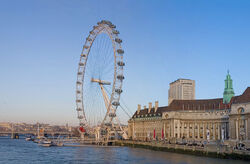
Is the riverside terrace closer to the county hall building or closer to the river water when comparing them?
the county hall building

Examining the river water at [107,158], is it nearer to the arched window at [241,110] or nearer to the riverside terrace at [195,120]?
the arched window at [241,110]

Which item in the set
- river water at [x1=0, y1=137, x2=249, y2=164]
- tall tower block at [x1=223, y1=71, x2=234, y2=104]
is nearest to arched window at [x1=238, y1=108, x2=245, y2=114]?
river water at [x1=0, y1=137, x2=249, y2=164]

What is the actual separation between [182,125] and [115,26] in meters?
40.6

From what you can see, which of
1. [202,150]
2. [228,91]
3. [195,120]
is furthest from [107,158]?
[228,91]

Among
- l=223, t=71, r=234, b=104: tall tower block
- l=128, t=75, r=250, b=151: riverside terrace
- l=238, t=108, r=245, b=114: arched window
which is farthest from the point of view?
l=223, t=71, r=234, b=104: tall tower block

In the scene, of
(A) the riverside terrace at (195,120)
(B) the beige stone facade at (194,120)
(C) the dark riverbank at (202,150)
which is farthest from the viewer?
(B) the beige stone facade at (194,120)

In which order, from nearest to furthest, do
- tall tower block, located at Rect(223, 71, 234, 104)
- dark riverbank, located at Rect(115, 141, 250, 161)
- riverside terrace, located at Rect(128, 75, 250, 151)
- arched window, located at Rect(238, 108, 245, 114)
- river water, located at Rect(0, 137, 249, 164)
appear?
dark riverbank, located at Rect(115, 141, 250, 161) → river water, located at Rect(0, 137, 249, 164) → arched window, located at Rect(238, 108, 245, 114) → riverside terrace, located at Rect(128, 75, 250, 151) → tall tower block, located at Rect(223, 71, 234, 104)

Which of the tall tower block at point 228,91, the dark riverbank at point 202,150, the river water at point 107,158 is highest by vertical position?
the tall tower block at point 228,91

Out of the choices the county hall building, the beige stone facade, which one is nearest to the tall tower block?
the county hall building

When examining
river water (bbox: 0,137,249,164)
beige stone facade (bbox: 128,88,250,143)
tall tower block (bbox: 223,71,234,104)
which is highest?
tall tower block (bbox: 223,71,234,104)

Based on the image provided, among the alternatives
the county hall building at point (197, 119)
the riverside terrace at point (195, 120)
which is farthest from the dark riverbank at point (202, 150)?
the county hall building at point (197, 119)

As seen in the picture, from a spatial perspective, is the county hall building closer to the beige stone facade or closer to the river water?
the beige stone facade

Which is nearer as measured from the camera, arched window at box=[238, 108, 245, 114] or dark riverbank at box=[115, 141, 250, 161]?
dark riverbank at box=[115, 141, 250, 161]

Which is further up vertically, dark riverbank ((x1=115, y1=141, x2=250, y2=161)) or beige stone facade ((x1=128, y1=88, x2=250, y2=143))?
beige stone facade ((x1=128, y1=88, x2=250, y2=143))
